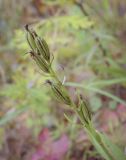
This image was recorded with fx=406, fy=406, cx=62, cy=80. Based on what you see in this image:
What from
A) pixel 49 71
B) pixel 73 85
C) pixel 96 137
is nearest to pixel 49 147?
pixel 73 85

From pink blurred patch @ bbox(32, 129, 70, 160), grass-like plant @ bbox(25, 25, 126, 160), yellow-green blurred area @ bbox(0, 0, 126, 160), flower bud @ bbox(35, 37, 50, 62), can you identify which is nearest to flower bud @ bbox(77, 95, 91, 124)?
grass-like plant @ bbox(25, 25, 126, 160)

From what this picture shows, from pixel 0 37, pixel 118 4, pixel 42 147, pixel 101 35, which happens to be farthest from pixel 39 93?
pixel 0 37

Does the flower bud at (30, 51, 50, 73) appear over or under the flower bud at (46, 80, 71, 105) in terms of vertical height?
over

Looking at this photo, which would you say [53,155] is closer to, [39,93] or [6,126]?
[39,93]

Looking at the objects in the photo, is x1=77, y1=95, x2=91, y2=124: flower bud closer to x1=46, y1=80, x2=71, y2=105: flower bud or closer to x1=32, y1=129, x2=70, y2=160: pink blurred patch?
x1=46, y1=80, x2=71, y2=105: flower bud

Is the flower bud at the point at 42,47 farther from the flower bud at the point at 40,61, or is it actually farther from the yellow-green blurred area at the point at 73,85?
the yellow-green blurred area at the point at 73,85

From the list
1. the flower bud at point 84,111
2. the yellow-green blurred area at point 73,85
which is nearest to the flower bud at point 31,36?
the flower bud at point 84,111
